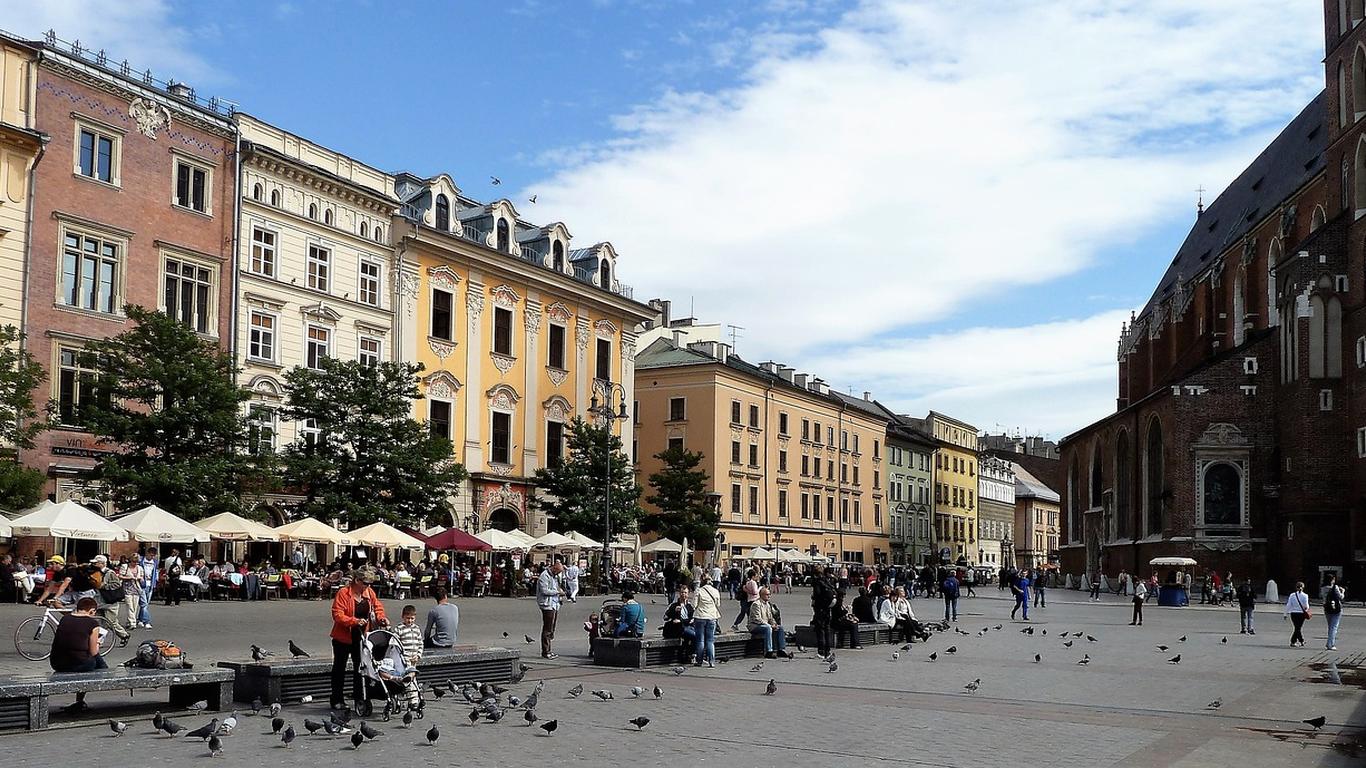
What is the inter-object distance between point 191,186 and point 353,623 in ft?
110

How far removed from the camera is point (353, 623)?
42.6ft

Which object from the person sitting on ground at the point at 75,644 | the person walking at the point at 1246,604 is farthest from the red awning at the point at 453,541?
the person sitting on ground at the point at 75,644

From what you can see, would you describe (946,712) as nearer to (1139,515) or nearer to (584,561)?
(584,561)

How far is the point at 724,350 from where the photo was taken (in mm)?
76375

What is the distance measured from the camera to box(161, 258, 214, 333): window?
4188 cm

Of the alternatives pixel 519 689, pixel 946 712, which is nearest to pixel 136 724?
pixel 519 689

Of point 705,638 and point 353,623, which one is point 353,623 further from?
point 705,638

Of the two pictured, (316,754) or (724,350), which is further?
(724,350)

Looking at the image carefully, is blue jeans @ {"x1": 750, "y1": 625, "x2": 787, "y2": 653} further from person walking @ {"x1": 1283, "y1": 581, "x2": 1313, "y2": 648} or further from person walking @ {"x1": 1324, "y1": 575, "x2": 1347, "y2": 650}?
person walking @ {"x1": 1283, "y1": 581, "x2": 1313, "y2": 648}

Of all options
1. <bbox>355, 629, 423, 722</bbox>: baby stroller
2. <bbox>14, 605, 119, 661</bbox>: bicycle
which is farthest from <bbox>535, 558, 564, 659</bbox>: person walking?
<bbox>355, 629, 423, 722</bbox>: baby stroller

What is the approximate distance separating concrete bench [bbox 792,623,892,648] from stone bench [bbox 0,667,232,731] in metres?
12.5

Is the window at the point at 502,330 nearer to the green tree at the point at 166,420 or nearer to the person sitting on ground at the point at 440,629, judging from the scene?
the green tree at the point at 166,420

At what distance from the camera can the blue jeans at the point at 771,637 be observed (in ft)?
71.2

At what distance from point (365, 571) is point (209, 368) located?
25.4 m
